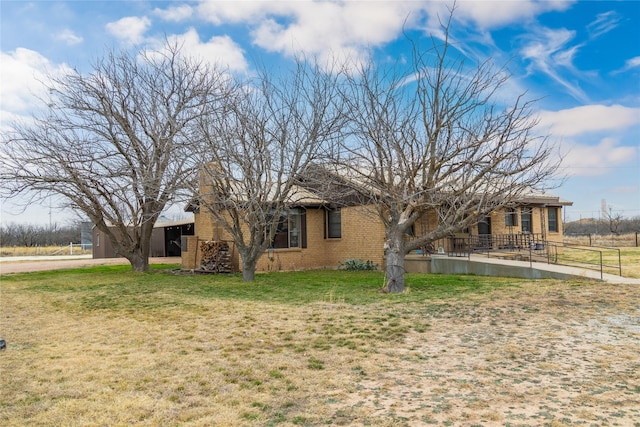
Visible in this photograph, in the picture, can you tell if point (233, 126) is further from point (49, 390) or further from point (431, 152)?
point (49, 390)

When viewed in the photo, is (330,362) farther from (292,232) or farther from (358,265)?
(292,232)

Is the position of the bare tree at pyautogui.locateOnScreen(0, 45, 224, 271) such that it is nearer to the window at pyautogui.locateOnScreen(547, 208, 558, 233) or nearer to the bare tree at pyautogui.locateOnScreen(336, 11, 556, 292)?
the bare tree at pyautogui.locateOnScreen(336, 11, 556, 292)

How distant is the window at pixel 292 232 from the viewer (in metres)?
17.6

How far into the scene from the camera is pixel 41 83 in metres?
16.3

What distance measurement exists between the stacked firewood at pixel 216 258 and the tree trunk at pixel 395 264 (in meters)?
8.10

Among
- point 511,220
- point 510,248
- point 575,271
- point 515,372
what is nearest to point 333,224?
point 510,248

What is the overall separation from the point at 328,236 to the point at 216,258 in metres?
4.51

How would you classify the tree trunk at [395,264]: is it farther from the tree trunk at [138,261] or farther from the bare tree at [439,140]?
the tree trunk at [138,261]

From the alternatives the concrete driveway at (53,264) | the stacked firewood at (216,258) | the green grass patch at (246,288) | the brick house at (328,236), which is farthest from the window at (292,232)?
the concrete driveway at (53,264)

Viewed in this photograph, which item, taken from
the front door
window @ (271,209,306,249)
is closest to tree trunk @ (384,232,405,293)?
window @ (271,209,306,249)

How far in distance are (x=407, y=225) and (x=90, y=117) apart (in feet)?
40.7

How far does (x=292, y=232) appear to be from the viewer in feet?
58.7

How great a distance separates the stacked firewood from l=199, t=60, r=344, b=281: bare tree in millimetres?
3863

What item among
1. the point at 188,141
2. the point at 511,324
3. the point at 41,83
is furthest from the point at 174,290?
the point at 41,83
